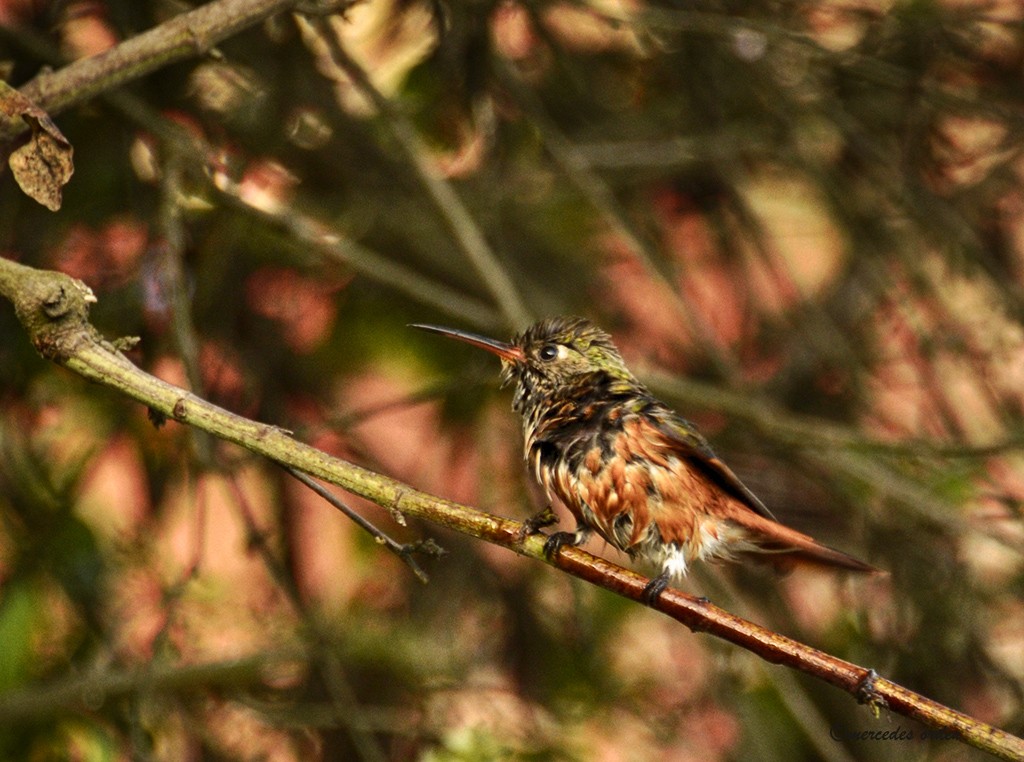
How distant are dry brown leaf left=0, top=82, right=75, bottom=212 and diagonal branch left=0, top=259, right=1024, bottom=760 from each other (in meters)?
0.18

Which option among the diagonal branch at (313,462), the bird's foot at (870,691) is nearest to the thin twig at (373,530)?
the diagonal branch at (313,462)

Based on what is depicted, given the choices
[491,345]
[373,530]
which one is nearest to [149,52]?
[373,530]

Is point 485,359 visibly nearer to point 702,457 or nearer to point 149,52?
point 702,457

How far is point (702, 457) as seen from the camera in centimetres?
323

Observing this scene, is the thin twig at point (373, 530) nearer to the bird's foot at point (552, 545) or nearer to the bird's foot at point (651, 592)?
the bird's foot at point (552, 545)

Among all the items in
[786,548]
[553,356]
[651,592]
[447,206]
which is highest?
[651,592]

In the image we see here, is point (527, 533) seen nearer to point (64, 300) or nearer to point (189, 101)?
point (64, 300)

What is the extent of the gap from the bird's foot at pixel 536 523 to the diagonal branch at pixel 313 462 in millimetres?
12

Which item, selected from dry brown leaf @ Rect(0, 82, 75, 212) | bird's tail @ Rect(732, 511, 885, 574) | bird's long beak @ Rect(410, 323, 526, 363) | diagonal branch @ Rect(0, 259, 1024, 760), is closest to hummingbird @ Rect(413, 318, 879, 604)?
bird's tail @ Rect(732, 511, 885, 574)

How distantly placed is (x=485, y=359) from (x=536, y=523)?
2.45 meters

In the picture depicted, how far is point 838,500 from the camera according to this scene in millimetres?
4996

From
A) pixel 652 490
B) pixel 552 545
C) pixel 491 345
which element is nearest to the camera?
pixel 552 545

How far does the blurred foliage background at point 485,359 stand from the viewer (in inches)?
160

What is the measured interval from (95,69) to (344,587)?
3191 mm
